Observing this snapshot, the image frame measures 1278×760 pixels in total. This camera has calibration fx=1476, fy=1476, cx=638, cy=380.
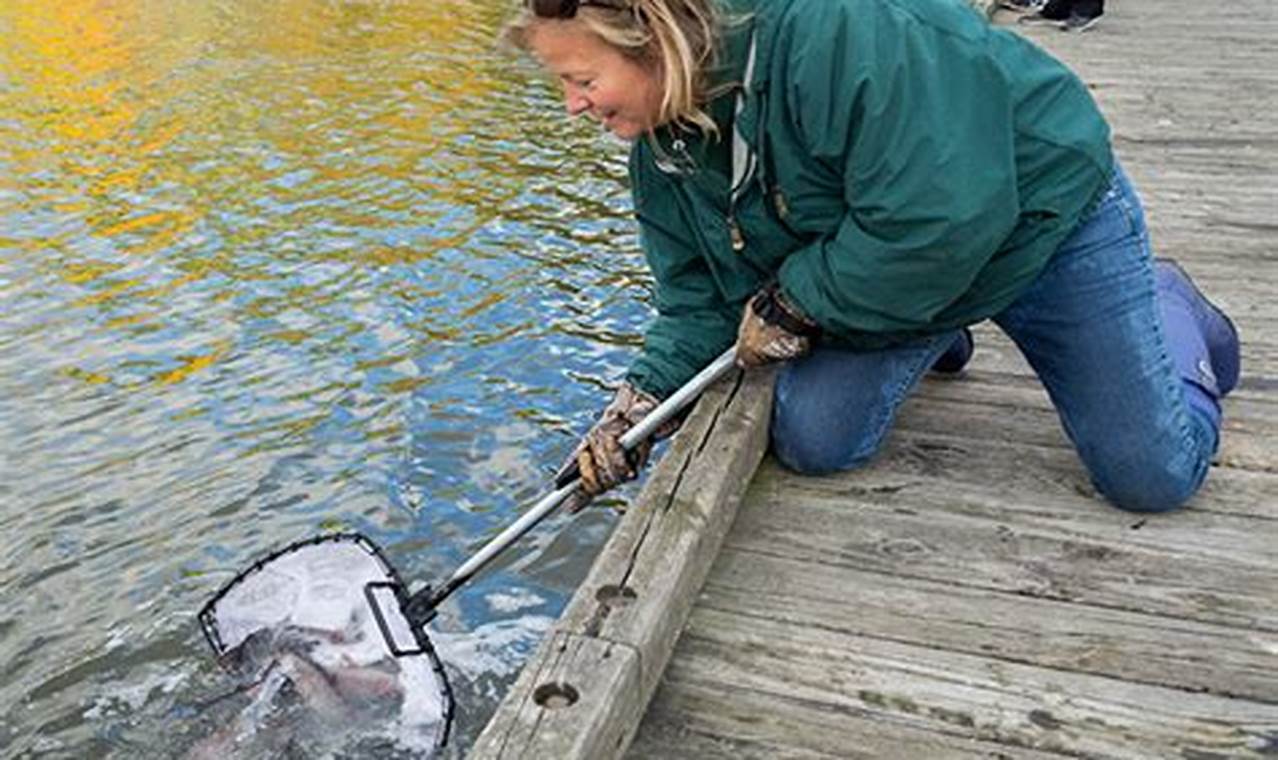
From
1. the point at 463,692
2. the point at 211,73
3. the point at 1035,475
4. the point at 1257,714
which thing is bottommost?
the point at 211,73

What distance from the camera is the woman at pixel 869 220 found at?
8.90 feet

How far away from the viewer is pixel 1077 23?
423 inches

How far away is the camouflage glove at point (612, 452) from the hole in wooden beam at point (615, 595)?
24.3 inches

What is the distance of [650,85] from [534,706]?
1146mm

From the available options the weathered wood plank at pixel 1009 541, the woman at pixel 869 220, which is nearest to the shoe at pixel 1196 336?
the woman at pixel 869 220

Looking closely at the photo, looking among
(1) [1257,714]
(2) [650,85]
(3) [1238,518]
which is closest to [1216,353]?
(3) [1238,518]

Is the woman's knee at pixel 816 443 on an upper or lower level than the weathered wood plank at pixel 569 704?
lower

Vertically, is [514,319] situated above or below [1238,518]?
below

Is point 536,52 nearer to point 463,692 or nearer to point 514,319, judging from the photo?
point 463,692

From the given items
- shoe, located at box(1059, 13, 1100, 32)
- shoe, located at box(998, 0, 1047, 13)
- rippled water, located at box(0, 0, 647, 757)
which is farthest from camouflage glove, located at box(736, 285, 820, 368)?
shoe, located at box(998, 0, 1047, 13)

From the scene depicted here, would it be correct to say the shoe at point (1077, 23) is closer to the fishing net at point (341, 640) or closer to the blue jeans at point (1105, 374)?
the blue jeans at point (1105, 374)

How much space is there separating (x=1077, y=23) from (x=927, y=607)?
879cm

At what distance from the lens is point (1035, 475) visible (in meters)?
3.47

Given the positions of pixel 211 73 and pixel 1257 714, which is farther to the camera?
pixel 211 73
